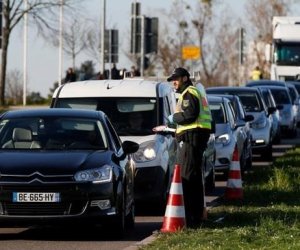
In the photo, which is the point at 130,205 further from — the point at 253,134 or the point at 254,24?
the point at 254,24

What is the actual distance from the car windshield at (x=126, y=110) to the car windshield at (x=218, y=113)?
6118 mm

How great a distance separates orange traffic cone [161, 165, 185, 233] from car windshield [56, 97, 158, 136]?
3.54 metres

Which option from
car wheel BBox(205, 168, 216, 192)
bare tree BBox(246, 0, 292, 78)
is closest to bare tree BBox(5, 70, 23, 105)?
bare tree BBox(246, 0, 292, 78)

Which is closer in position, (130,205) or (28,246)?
(28,246)

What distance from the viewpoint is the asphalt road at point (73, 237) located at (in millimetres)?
13391

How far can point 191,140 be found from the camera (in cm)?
1459

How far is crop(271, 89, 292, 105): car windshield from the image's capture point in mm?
39219

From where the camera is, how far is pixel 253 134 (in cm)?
2906

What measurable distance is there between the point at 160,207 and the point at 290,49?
3350 centimetres

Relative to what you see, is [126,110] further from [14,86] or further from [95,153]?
[14,86]

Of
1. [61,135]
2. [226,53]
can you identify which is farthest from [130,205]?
[226,53]

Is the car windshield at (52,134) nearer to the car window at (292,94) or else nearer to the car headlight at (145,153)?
the car headlight at (145,153)

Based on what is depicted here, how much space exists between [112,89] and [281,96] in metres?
21.8

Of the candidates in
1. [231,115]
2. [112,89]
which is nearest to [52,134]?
[112,89]
